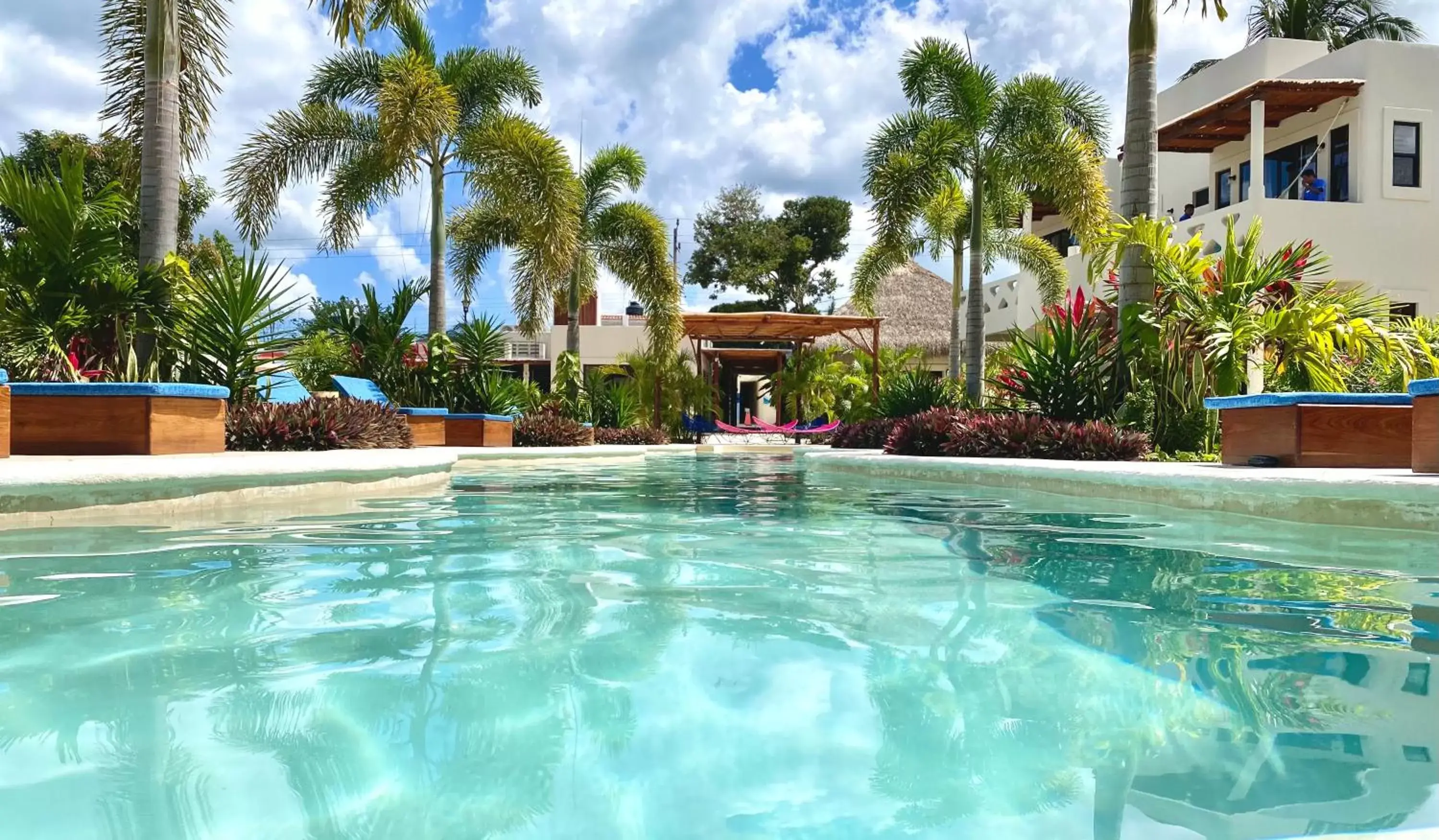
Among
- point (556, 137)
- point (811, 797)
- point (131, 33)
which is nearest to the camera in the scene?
point (811, 797)

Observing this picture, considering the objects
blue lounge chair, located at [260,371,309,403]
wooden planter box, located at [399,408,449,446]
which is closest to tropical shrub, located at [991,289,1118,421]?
wooden planter box, located at [399,408,449,446]

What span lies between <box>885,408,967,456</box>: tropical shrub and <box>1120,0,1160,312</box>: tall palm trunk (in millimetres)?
2371

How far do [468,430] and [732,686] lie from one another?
43.0 feet

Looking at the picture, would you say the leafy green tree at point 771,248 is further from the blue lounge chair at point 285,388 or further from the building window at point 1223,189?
the blue lounge chair at point 285,388

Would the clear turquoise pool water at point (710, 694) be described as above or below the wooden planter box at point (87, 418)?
below

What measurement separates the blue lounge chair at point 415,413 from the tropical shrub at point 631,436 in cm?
422

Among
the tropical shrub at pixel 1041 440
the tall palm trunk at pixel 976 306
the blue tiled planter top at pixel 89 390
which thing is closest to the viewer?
the blue tiled planter top at pixel 89 390

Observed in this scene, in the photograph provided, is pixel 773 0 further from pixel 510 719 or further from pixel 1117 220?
pixel 510 719

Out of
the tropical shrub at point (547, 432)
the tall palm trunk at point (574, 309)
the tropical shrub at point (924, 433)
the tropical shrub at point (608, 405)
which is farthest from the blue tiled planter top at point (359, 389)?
the tall palm trunk at point (574, 309)

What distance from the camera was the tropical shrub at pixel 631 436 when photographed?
18.1m

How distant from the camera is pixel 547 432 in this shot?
1583cm

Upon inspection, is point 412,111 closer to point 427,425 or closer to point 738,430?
point 427,425

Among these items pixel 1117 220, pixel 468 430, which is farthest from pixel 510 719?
pixel 468 430

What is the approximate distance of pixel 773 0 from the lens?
14.1 metres
